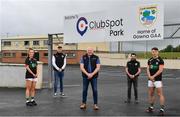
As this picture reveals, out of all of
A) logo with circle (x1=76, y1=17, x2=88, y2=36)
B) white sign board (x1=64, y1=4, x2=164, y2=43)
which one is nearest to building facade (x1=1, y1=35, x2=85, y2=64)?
white sign board (x1=64, y1=4, x2=164, y2=43)

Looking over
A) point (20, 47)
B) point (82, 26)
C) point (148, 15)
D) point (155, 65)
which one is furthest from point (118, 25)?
point (20, 47)

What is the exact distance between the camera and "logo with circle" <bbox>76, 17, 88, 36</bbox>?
16.0 meters

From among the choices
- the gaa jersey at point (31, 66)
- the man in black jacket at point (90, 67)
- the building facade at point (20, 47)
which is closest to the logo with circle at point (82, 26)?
the gaa jersey at point (31, 66)

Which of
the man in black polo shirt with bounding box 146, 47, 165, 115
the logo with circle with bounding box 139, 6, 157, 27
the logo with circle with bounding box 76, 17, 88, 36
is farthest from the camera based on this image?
the logo with circle with bounding box 76, 17, 88, 36

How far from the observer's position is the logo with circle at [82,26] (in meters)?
16.0

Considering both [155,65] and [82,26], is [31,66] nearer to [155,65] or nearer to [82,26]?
[155,65]

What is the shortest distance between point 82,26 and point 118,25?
1909mm

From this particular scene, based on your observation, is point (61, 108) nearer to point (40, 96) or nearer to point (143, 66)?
point (40, 96)

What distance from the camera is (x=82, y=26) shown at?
16.1 metres

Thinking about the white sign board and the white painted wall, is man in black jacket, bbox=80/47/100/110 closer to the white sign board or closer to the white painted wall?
the white sign board

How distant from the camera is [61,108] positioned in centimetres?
1130

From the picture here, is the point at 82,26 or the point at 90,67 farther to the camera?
the point at 82,26

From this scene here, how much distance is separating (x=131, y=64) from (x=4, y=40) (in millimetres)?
71280

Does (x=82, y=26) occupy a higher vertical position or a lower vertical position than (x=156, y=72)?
higher
